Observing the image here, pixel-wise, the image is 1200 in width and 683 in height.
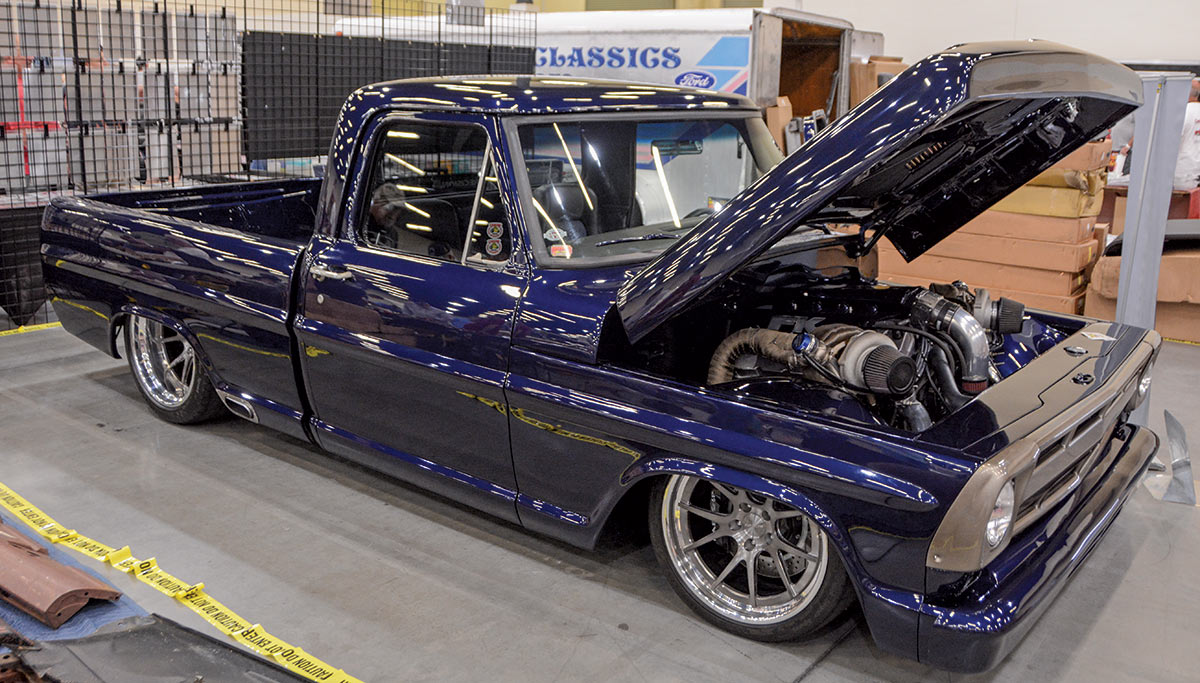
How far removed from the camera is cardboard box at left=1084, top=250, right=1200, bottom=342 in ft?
22.7

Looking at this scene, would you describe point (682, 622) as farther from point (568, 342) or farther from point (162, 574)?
point (162, 574)

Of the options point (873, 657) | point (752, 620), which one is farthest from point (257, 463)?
point (873, 657)

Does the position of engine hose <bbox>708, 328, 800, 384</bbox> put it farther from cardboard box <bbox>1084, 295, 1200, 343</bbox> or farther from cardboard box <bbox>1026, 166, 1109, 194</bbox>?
cardboard box <bbox>1084, 295, 1200, 343</bbox>

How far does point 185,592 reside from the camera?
335 cm

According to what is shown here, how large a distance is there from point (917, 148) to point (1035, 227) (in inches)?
195

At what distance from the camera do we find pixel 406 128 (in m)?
3.74

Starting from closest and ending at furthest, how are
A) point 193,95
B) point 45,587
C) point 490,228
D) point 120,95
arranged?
point 45,587, point 490,228, point 120,95, point 193,95

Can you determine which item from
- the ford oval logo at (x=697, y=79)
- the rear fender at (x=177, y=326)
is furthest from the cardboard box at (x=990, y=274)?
the rear fender at (x=177, y=326)

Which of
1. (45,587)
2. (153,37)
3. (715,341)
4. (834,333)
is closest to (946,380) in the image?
(834,333)

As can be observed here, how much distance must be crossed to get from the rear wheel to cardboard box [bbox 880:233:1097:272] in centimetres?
508

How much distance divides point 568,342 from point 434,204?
0.90m

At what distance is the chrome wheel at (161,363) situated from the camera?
15.8 feet

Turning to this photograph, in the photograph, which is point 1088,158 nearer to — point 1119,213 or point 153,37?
point 1119,213

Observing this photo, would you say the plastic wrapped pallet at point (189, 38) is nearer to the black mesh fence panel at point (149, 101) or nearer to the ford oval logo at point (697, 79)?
the black mesh fence panel at point (149, 101)
